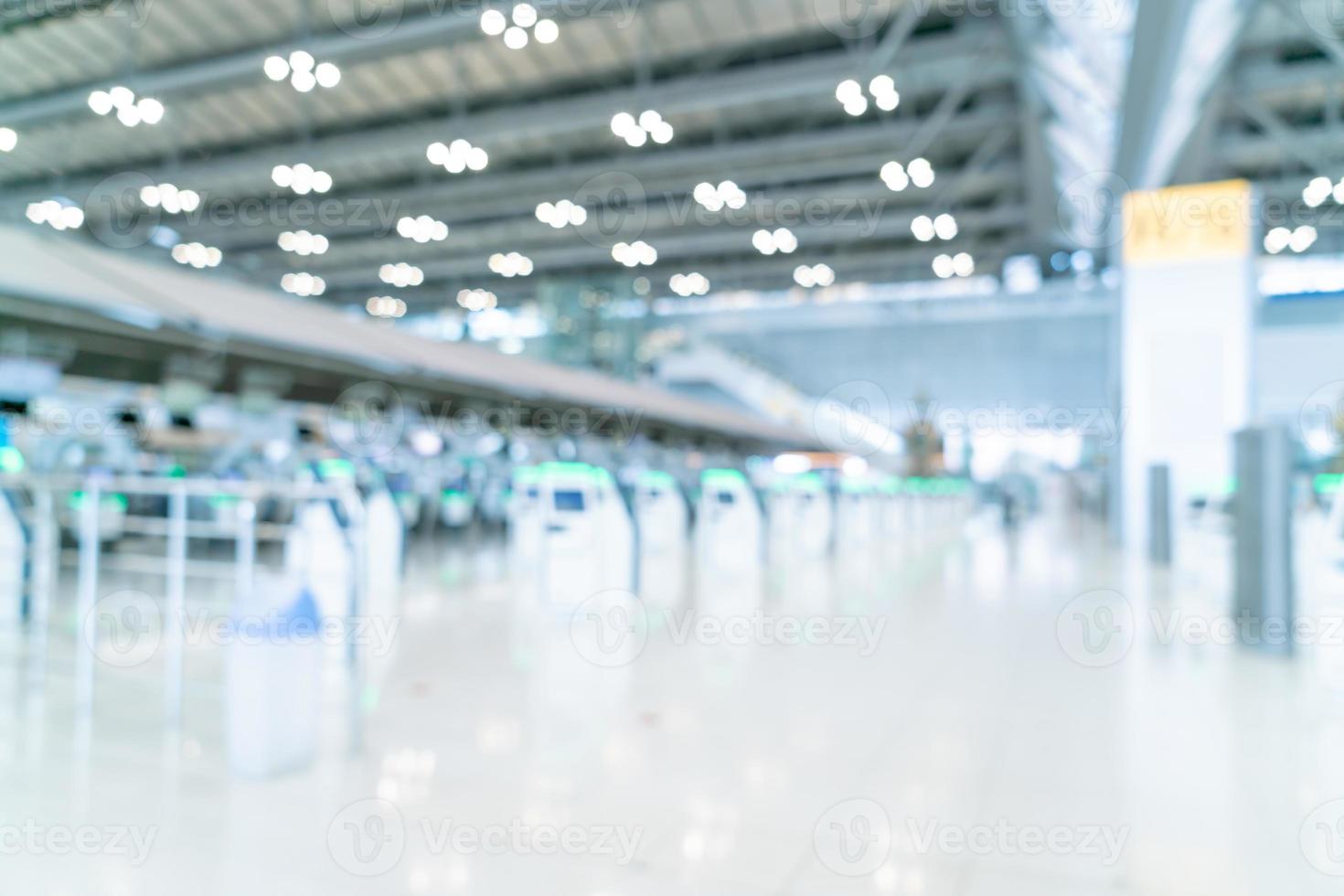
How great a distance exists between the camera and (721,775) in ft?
8.59

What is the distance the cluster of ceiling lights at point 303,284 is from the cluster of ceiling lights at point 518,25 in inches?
694

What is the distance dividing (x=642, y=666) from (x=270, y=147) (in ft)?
41.1

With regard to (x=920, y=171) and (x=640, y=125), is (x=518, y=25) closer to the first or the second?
(x=640, y=125)

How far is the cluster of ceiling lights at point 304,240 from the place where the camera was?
49.5 ft

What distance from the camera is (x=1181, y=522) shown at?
8320 millimetres

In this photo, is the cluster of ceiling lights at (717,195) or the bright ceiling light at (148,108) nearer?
the bright ceiling light at (148,108)

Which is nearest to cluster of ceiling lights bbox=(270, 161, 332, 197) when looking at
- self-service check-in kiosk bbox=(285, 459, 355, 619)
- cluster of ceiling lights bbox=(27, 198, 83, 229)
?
self-service check-in kiosk bbox=(285, 459, 355, 619)

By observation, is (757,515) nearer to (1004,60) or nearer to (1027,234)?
(1004,60)

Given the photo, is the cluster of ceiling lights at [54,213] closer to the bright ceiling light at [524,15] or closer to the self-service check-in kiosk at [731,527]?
the bright ceiling light at [524,15]

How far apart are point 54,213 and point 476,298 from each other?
1051 centimetres

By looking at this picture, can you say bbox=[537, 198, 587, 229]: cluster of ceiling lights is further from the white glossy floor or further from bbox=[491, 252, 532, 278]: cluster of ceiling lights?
the white glossy floor

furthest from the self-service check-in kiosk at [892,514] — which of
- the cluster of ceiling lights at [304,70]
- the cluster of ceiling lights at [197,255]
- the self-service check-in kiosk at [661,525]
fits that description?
the cluster of ceiling lights at [197,255]

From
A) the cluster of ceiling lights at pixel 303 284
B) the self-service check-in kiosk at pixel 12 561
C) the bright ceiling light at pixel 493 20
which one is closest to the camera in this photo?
the self-service check-in kiosk at pixel 12 561

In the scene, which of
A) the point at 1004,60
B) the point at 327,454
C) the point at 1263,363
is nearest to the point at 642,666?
the point at 327,454
